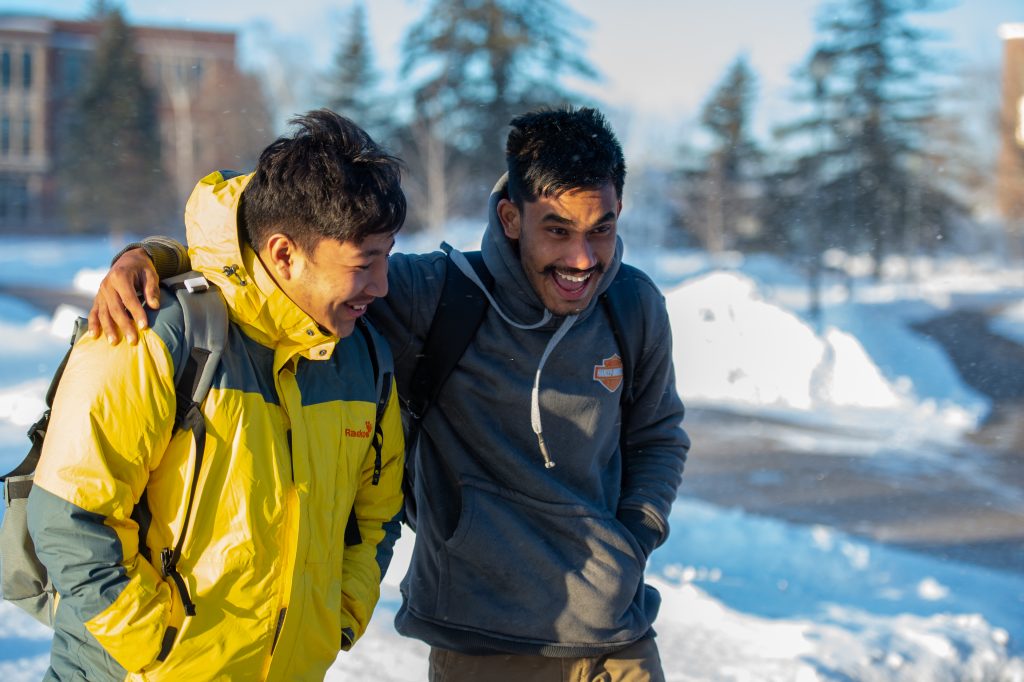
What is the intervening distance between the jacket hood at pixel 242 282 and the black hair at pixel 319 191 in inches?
1.9

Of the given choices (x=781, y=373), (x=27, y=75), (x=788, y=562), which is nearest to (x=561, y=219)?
(x=788, y=562)

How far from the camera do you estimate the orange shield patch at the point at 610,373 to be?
290cm

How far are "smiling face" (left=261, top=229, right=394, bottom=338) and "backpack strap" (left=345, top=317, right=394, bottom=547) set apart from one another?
0.21 m

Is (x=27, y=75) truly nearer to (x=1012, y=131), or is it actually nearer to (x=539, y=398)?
(x=1012, y=131)

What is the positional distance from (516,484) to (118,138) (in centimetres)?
3426

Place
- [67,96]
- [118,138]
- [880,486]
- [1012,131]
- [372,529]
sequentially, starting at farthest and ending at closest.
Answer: [67,96], [118,138], [1012,131], [880,486], [372,529]

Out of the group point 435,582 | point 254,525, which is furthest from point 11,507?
point 435,582

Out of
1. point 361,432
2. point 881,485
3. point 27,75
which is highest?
point 27,75

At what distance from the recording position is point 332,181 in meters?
2.17

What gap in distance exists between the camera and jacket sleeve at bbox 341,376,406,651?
2404 millimetres

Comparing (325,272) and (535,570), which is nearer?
(325,272)

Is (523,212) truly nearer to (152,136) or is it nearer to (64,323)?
(64,323)

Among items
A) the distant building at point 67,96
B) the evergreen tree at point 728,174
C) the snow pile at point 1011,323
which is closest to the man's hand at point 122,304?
the snow pile at point 1011,323

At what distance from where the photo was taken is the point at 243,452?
2.09 metres
